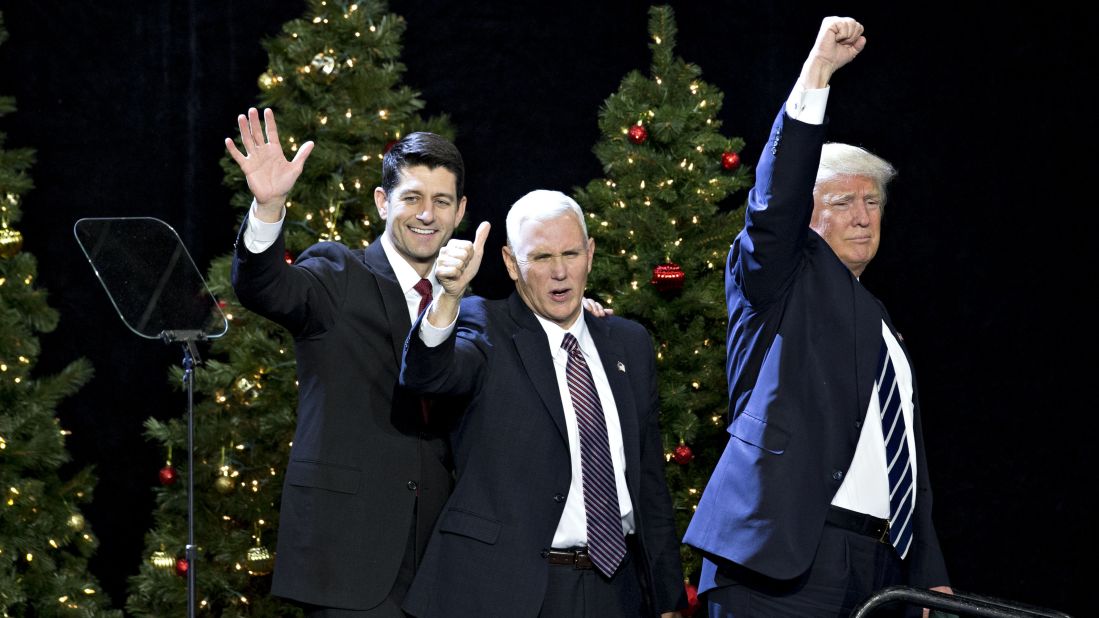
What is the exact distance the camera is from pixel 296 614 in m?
4.92

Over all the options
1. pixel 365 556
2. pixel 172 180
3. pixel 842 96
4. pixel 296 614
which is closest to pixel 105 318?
pixel 172 180

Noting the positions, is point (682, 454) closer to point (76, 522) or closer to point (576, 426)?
point (576, 426)

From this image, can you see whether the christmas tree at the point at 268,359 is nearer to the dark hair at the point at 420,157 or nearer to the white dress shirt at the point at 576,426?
the dark hair at the point at 420,157

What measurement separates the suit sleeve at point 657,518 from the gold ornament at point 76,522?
2367 millimetres

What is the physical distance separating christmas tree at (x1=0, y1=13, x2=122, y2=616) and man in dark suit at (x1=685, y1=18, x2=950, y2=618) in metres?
2.60

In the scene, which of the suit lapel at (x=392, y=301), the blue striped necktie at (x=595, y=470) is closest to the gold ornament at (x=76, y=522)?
the suit lapel at (x=392, y=301)

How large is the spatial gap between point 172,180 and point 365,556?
123 inches

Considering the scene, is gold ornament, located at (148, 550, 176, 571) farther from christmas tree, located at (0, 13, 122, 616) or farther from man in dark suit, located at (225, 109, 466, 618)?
man in dark suit, located at (225, 109, 466, 618)

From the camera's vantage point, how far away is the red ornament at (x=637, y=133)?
4.66 metres

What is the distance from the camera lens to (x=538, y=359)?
294cm

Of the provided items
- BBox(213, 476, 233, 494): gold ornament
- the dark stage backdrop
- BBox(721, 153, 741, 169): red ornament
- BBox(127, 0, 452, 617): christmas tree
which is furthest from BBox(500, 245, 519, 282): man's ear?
the dark stage backdrop

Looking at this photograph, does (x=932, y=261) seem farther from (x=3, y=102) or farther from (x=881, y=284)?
(x=3, y=102)

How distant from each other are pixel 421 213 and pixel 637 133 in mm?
1622

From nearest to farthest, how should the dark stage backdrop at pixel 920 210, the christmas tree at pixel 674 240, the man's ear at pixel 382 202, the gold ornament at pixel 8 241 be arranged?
the man's ear at pixel 382 202
the gold ornament at pixel 8 241
the christmas tree at pixel 674 240
the dark stage backdrop at pixel 920 210
